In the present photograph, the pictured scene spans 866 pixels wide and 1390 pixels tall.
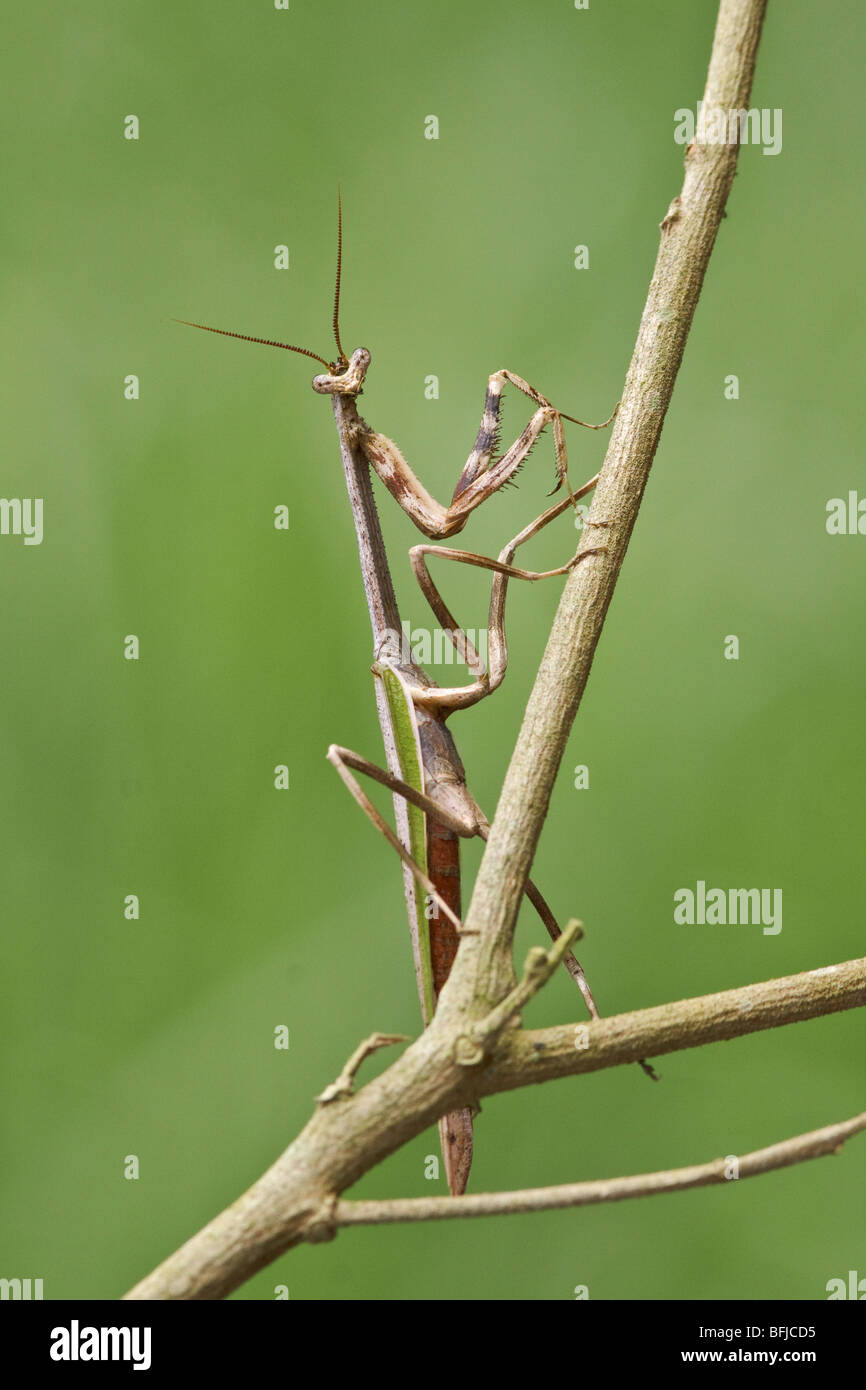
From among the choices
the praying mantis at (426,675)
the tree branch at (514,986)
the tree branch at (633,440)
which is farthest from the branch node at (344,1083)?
the praying mantis at (426,675)

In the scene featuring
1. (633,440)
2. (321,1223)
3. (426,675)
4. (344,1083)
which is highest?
(633,440)

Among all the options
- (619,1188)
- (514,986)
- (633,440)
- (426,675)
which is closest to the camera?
(619,1188)

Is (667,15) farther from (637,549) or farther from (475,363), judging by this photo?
(637,549)

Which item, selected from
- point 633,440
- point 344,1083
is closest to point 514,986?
point 344,1083

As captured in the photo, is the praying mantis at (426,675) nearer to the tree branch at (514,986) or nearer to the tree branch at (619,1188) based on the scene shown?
the tree branch at (514,986)

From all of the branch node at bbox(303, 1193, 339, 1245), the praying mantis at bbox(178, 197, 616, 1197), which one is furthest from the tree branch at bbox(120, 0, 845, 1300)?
the praying mantis at bbox(178, 197, 616, 1197)

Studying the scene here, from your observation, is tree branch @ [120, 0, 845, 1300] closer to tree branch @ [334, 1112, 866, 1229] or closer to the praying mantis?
tree branch @ [334, 1112, 866, 1229]

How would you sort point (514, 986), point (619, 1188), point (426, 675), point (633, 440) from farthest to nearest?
point (426, 675)
point (633, 440)
point (514, 986)
point (619, 1188)

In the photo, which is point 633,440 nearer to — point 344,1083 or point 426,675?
point 426,675
